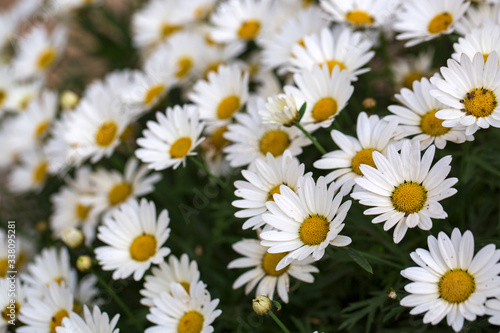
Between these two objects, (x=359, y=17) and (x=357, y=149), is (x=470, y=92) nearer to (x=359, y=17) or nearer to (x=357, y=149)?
(x=357, y=149)

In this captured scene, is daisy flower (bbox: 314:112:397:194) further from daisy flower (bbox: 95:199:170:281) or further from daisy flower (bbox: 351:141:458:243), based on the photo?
daisy flower (bbox: 95:199:170:281)

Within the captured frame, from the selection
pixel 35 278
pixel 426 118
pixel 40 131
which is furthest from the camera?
pixel 40 131

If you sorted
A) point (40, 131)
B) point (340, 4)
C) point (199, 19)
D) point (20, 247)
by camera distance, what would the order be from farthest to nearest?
point (199, 19) < point (40, 131) < point (20, 247) < point (340, 4)

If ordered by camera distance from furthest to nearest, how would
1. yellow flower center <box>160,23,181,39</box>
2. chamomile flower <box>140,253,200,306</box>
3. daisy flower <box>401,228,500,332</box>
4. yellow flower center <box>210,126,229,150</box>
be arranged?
1. yellow flower center <box>160,23,181,39</box>
2. yellow flower center <box>210,126,229,150</box>
3. chamomile flower <box>140,253,200,306</box>
4. daisy flower <box>401,228,500,332</box>

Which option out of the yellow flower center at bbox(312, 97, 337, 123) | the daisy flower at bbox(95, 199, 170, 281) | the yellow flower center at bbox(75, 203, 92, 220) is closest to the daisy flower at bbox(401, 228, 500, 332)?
the yellow flower center at bbox(312, 97, 337, 123)

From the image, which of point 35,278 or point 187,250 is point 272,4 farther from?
point 35,278

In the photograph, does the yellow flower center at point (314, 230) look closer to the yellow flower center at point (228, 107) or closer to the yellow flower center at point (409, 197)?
the yellow flower center at point (409, 197)

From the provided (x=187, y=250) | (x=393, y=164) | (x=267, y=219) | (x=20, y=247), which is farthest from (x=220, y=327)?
(x=20, y=247)
